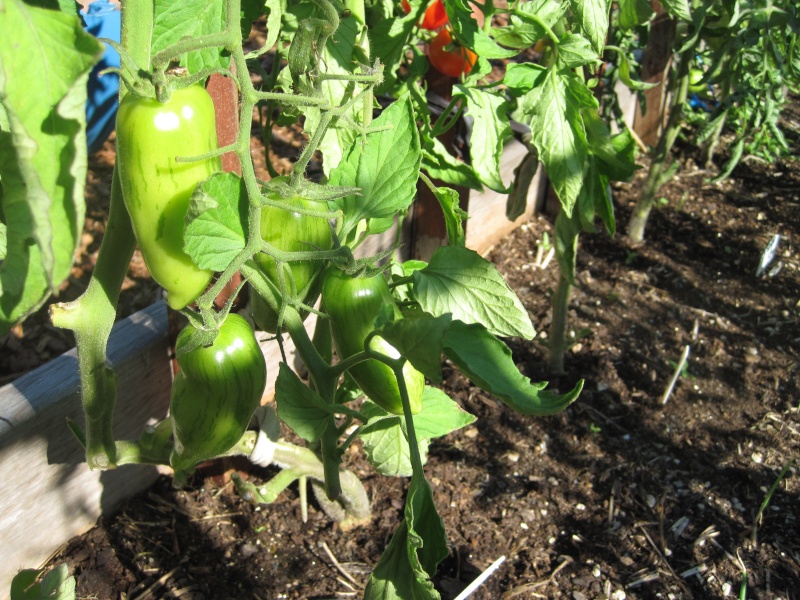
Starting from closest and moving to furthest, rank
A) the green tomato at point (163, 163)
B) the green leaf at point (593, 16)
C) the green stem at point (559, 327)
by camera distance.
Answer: the green tomato at point (163, 163)
the green leaf at point (593, 16)
the green stem at point (559, 327)

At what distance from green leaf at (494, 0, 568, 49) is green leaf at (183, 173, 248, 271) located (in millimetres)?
534

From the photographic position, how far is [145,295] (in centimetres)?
188

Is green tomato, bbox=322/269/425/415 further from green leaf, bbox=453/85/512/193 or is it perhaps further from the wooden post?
the wooden post

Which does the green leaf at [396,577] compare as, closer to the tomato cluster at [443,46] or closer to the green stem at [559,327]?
the tomato cluster at [443,46]

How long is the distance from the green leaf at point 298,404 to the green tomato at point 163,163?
0.55ft

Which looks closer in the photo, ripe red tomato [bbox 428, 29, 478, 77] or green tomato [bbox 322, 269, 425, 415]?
green tomato [bbox 322, 269, 425, 415]

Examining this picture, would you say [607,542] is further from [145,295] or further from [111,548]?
[145,295]


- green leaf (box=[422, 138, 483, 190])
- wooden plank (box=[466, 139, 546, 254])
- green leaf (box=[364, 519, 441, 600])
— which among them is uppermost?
green leaf (box=[422, 138, 483, 190])

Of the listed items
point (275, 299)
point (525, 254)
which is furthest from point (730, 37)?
point (275, 299)

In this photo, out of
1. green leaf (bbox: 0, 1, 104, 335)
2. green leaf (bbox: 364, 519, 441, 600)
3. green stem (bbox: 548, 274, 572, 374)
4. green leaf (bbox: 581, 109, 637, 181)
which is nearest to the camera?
green leaf (bbox: 0, 1, 104, 335)

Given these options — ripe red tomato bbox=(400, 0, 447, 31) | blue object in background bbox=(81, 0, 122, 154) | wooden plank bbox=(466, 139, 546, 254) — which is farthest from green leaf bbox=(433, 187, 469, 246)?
blue object in background bbox=(81, 0, 122, 154)

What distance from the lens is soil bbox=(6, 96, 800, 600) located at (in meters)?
1.29

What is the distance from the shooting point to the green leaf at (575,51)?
0.96m

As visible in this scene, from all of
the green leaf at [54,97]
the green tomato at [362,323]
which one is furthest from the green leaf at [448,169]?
the green leaf at [54,97]
